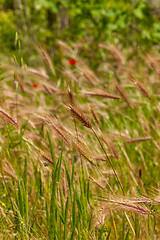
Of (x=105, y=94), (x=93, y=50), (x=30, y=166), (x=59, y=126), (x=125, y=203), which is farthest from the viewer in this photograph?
(x=93, y=50)

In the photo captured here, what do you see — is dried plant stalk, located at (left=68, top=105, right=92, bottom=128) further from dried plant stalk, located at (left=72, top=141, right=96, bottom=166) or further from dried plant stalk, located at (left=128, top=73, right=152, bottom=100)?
dried plant stalk, located at (left=128, top=73, right=152, bottom=100)

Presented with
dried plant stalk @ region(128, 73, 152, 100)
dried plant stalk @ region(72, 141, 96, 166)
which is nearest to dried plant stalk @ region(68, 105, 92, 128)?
dried plant stalk @ region(72, 141, 96, 166)

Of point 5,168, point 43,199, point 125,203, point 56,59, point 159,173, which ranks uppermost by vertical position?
point 125,203

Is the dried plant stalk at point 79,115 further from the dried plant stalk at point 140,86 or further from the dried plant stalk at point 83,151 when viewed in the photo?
the dried plant stalk at point 140,86

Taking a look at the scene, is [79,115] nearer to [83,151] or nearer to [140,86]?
[83,151]

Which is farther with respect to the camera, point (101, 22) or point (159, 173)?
point (101, 22)

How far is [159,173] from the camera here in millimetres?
1337

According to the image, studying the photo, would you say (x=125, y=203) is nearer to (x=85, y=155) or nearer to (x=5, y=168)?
(x=85, y=155)

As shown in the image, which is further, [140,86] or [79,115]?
[140,86]

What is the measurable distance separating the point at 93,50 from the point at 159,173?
9.18 ft

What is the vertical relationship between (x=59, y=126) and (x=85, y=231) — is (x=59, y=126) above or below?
above

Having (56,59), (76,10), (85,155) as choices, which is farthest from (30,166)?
(56,59)

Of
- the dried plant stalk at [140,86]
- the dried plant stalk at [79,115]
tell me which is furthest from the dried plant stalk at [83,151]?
the dried plant stalk at [140,86]

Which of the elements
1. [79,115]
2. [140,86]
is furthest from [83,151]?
[140,86]
